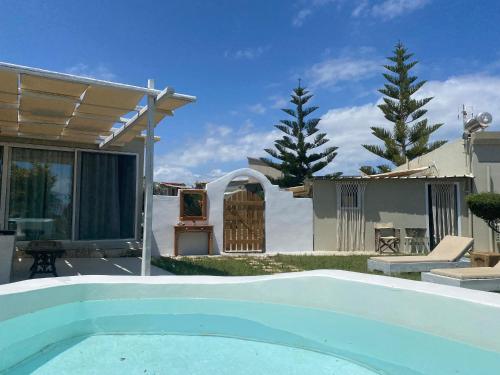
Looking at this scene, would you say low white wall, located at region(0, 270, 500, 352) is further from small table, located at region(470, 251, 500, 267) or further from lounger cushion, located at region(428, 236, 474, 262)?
lounger cushion, located at region(428, 236, 474, 262)

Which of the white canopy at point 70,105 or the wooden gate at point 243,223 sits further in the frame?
the wooden gate at point 243,223

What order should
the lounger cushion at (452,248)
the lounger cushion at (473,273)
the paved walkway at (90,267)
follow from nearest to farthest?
the lounger cushion at (473,273), the paved walkway at (90,267), the lounger cushion at (452,248)

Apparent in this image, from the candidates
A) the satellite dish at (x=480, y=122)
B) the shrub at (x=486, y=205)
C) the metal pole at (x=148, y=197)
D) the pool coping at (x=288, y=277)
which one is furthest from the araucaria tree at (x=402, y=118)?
the pool coping at (x=288, y=277)

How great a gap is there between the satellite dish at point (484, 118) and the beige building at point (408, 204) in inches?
13.9

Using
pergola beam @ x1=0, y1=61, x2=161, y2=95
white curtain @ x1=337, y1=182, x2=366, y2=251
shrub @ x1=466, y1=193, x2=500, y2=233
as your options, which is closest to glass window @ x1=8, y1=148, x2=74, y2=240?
pergola beam @ x1=0, y1=61, x2=161, y2=95

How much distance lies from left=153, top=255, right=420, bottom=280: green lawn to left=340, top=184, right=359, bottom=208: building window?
2.75m

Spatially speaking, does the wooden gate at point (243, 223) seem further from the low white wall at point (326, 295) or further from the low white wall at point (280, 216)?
the low white wall at point (326, 295)

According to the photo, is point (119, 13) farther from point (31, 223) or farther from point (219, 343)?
point (219, 343)

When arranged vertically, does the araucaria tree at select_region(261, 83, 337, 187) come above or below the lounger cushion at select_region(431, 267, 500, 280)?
above

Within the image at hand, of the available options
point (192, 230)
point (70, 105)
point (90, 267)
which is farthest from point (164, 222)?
point (70, 105)

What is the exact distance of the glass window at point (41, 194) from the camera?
30.5ft

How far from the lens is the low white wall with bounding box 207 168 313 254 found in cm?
Answer: 1148

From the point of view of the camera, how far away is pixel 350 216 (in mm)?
12648

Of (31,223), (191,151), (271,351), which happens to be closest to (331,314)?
(271,351)
